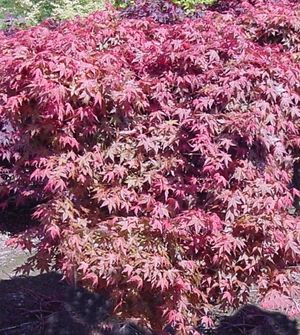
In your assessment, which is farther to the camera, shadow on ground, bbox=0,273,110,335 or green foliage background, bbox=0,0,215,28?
green foliage background, bbox=0,0,215,28

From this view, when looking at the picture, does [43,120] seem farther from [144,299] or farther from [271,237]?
[271,237]

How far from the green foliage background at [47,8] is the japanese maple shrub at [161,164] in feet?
25.8

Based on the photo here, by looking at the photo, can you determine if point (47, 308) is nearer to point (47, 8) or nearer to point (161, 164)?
point (161, 164)

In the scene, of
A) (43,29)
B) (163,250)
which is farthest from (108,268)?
(43,29)

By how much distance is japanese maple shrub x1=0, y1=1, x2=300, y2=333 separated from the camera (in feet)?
11.0

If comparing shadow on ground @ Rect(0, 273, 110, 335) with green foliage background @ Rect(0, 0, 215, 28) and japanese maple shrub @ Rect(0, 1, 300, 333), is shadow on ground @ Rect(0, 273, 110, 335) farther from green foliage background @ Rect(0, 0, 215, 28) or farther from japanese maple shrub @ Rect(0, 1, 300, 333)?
green foliage background @ Rect(0, 0, 215, 28)

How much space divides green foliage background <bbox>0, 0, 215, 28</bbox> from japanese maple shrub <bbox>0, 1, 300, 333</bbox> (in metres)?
7.87

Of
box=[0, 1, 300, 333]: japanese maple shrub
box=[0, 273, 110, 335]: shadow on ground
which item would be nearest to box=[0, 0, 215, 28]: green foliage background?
box=[0, 273, 110, 335]: shadow on ground

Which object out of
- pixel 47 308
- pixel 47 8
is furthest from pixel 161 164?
pixel 47 8

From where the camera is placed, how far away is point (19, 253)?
5969 mm

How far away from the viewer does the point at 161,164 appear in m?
3.44

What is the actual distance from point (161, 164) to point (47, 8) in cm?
1126

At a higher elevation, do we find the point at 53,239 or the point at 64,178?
the point at 64,178

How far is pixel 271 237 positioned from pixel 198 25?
138 cm
